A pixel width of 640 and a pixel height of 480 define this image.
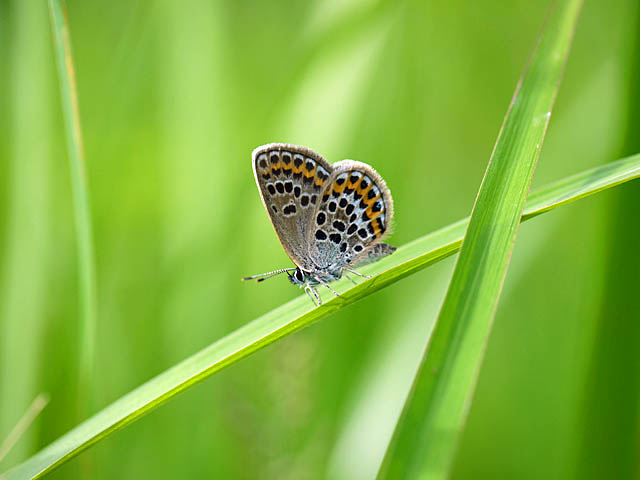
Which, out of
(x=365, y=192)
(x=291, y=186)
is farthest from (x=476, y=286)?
(x=291, y=186)

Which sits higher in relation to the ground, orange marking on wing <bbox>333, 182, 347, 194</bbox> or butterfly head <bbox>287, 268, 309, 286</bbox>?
orange marking on wing <bbox>333, 182, 347, 194</bbox>

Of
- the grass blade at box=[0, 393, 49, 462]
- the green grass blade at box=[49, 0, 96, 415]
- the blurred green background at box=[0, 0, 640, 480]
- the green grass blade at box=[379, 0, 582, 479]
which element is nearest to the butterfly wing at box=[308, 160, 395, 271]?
the blurred green background at box=[0, 0, 640, 480]

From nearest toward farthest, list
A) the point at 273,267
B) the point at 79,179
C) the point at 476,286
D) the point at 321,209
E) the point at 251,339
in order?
the point at 476,286 → the point at 251,339 → the point at 79,179 → the point at 321,209 → the point at 273,267

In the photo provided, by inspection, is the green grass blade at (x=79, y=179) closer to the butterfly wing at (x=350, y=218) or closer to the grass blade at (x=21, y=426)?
the grass blade at (x=21, y=426)

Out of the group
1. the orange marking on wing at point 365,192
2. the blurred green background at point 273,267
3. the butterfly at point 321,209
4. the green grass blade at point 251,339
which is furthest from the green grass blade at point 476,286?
the orange marking on wing at point 365,192

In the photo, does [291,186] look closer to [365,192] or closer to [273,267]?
[365,192]

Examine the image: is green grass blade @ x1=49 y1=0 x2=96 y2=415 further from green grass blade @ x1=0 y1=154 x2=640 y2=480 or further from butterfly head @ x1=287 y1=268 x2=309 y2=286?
butterfly head @ x1=287 y1=268 x2=309 y2=286
